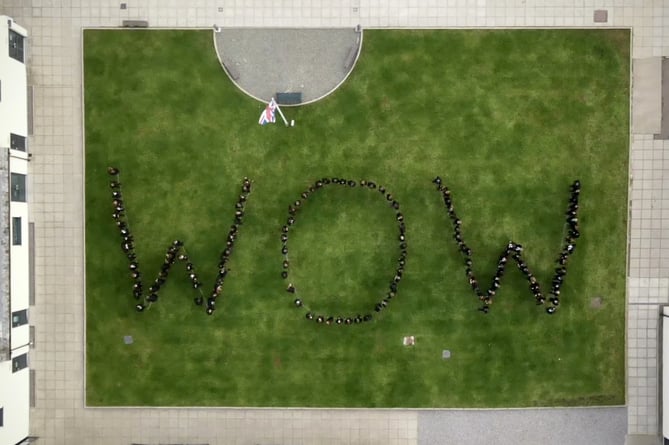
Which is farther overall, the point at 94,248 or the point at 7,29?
the point at 94,248

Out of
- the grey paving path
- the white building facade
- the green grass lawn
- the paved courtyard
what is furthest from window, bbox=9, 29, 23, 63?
the grey paving path

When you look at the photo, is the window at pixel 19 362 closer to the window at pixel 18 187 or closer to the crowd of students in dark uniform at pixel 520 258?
the window at pixel 18 187

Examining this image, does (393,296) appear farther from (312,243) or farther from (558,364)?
(558,364)

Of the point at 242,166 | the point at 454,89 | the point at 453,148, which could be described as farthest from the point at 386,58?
the point at 242,166

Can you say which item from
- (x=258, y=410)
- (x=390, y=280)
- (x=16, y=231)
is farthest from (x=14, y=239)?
(x=390, y=280)

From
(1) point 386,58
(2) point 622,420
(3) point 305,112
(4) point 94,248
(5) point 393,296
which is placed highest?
(1) point 386,58

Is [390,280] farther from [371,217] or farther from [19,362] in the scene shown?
[19,362]
